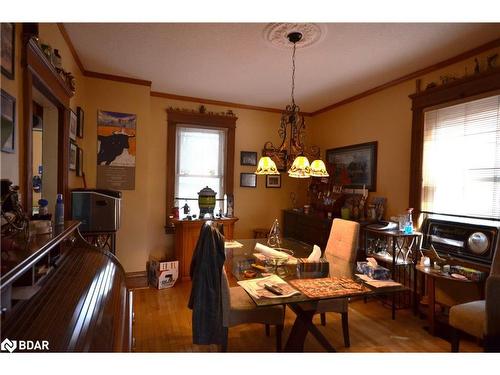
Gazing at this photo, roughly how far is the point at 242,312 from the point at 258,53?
223cm

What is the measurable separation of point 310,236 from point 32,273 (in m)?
3.20

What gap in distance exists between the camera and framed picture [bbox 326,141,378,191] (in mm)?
3406

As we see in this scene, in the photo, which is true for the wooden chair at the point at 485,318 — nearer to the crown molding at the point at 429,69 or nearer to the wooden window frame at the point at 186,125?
the crown molding at the point at 429,69

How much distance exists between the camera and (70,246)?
5.52ft

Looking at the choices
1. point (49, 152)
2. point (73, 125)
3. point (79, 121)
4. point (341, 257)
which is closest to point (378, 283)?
point (341, 257)

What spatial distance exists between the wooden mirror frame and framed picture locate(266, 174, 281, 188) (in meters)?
2.88

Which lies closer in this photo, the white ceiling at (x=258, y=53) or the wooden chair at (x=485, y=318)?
the wooden chair at (x=485, y=318)

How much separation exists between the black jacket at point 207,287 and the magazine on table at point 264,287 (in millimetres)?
255

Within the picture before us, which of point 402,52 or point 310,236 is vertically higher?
point 402,52

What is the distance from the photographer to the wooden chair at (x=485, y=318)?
1560 mm

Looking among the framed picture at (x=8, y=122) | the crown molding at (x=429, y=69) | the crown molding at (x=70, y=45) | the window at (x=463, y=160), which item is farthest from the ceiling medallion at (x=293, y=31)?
the framed picture at (x=8, y=122)
